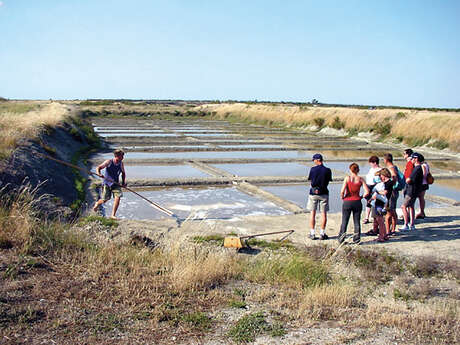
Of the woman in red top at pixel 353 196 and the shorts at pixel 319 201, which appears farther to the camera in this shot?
the shorts at pixel 319 201

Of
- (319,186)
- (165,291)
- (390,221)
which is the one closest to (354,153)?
(390,221)

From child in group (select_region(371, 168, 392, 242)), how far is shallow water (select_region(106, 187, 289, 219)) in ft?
8.81

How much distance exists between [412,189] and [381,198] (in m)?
1.08

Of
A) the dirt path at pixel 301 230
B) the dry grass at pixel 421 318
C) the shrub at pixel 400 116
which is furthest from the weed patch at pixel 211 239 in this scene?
the shrub at pixel 400 116

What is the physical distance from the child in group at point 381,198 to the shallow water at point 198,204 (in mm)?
2685

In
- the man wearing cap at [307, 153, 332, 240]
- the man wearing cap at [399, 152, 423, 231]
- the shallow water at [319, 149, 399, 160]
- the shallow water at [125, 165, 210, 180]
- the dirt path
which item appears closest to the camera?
the dirt path

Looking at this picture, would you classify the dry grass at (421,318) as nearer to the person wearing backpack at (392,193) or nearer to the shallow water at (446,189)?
the person wearing backpack at (392,193)

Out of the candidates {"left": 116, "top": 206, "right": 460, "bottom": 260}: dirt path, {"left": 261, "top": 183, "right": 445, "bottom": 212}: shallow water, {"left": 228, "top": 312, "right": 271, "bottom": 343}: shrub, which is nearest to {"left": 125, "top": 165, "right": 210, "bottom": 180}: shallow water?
{"left": 261, "top": 183, "right": 445, "bottom": 212}: shallow water

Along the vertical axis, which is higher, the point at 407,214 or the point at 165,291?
the point at 407,214

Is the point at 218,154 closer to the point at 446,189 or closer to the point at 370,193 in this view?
the point at 446,189

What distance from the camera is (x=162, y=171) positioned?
14898 millimetres

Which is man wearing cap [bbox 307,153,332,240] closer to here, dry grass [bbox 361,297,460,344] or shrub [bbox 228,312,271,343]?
dry grass [bbox 361,297,460,344]

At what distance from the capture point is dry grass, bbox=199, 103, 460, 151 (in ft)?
79.6

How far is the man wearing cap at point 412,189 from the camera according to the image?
7688 mm
